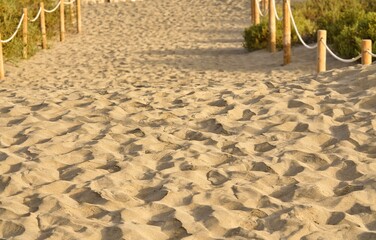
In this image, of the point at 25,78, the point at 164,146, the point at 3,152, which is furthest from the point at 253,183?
the point at 25,78

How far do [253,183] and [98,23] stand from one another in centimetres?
1510

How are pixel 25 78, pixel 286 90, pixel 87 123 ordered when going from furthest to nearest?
1. pixel 25 78
2. pixel 286 90
3. pixel 87 123

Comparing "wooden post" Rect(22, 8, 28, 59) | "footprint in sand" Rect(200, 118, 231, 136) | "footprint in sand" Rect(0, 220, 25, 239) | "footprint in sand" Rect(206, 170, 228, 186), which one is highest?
"wooden post" Rect(22, 8, 28, 59)

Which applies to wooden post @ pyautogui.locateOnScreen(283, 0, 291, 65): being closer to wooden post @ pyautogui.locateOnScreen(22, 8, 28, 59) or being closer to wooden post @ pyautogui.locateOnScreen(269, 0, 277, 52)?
wooden post @ pyautogui.locateOnScreen(269, 0, 277, 52)

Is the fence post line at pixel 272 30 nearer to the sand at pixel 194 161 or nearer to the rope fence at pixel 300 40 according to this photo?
the rope fence at pixel 300 40

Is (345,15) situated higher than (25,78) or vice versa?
(345,15)

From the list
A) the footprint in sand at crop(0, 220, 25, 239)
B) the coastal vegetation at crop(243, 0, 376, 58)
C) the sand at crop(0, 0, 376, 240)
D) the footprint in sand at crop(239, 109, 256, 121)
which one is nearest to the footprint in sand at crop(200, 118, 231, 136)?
the sand at crop(0, 0, 376, 240)

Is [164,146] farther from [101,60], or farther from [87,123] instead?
[101,60]

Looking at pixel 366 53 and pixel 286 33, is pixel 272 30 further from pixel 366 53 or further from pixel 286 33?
pixel 366 53

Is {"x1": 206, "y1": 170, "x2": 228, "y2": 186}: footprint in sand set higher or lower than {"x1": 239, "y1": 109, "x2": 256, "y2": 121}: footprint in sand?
lower

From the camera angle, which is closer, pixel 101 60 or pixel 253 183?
pixel 253 183

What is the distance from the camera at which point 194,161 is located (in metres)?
5.73

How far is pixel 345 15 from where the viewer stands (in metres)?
14.0

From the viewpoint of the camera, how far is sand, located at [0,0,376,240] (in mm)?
4602
